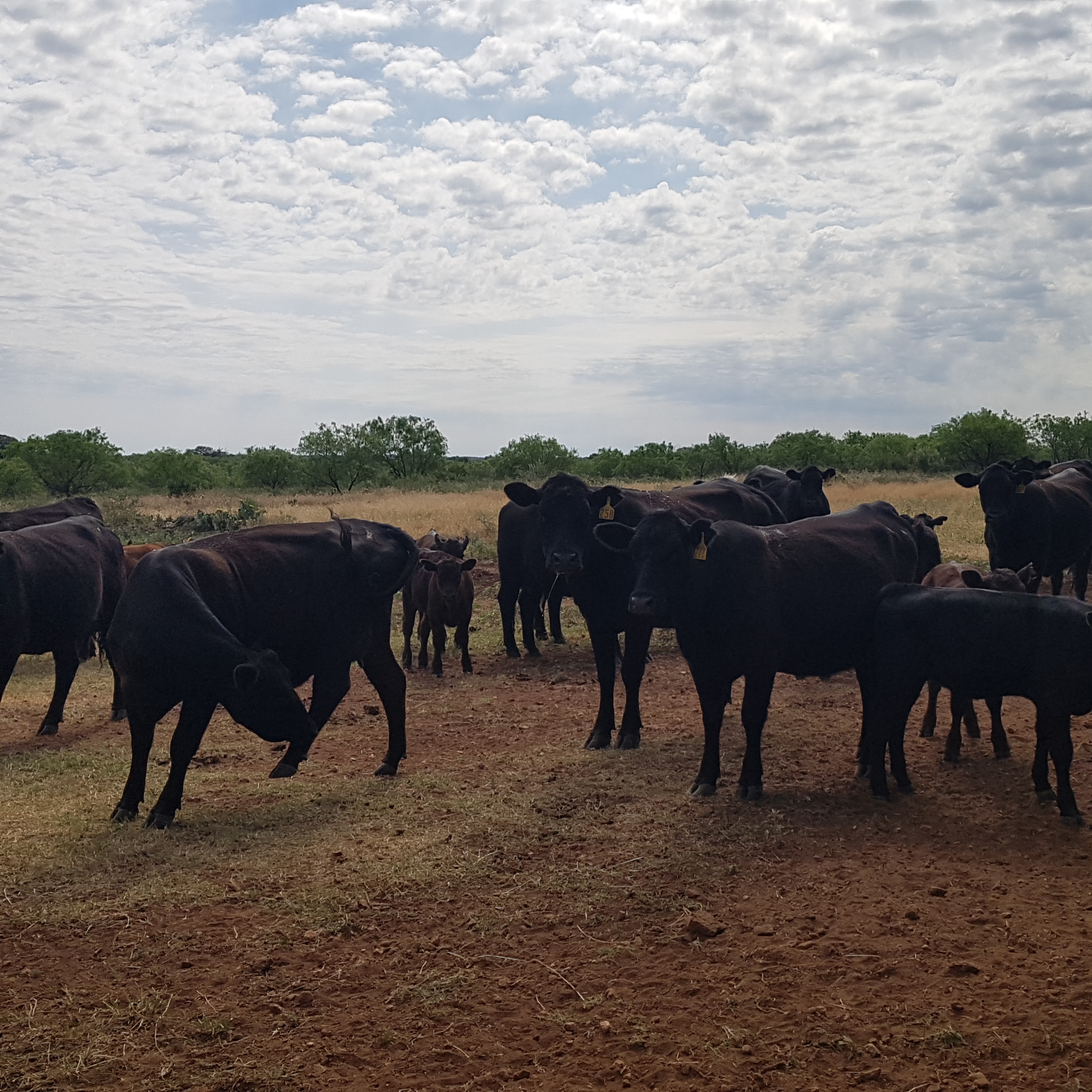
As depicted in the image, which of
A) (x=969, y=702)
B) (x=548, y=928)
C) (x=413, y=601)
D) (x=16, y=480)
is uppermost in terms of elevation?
(x=16, y=480)

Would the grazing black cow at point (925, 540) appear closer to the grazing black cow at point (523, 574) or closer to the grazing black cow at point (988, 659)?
the grazing black cow at point (988, 659)

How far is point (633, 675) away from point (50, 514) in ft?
31.0

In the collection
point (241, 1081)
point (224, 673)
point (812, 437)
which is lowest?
point (241, 1081)

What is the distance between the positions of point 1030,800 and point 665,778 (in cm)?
261

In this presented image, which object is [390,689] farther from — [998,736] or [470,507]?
[470,507]

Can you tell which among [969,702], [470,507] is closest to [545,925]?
[969,702]

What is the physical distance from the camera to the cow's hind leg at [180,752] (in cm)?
725

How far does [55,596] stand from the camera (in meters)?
10.6

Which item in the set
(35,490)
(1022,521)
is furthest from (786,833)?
(35,490)

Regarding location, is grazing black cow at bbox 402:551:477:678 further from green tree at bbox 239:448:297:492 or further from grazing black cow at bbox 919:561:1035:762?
green tree at bbox 239:448:297:492

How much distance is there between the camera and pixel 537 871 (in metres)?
6.31

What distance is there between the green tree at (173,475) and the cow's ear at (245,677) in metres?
53.4

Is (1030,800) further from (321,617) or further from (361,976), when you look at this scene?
(321,617)

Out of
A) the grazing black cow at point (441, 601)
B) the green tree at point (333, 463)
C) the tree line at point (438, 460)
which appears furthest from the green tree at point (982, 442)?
the grazing black cow at point (441, 601)
